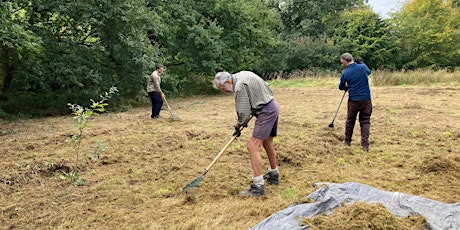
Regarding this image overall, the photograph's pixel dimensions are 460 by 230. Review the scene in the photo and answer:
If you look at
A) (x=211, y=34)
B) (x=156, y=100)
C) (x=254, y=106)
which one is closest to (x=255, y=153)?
(x=254, y=106)

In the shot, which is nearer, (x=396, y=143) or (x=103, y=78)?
(x=396, y=143)

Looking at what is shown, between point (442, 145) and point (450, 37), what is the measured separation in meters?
27.1

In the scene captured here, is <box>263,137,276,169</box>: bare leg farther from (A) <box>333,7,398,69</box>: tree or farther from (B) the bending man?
(A) <box>333,7,398,69</box>: tree

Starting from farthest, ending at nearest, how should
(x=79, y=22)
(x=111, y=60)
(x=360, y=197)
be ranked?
1. (x=111, y=60)
2. (x=79, y=22)
3. (x=360, y=197)

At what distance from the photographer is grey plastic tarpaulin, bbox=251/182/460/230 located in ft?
9.57

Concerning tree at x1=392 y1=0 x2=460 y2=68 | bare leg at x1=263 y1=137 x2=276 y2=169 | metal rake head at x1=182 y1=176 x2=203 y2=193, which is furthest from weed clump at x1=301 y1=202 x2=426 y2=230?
tree at x1=392 y1=0 x2=460 y2=68

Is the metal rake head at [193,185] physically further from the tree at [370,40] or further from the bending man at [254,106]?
the tree at [370,40]

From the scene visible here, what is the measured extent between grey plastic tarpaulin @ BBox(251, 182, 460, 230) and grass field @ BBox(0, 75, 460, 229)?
0.46 m

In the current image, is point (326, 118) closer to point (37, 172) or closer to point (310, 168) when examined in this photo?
point (310, 168)

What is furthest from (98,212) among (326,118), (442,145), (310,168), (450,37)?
(450,37)

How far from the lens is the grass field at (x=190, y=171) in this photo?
148 inches

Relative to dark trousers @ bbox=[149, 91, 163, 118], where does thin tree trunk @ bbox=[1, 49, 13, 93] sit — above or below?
above

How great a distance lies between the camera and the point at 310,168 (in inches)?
203

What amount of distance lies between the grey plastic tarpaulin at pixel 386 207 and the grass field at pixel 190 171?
0.46 metres
